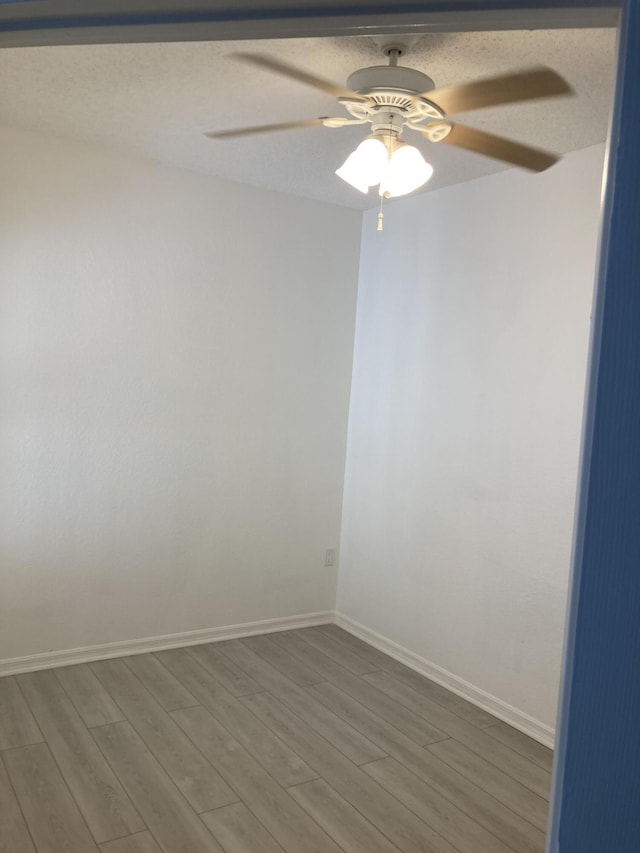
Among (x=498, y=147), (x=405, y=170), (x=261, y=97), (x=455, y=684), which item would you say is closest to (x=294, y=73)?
(x=405, y=170)

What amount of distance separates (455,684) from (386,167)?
8.54 feet

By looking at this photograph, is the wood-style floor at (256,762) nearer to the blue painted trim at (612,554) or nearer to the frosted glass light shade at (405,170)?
the blue painted trim at (612,554)

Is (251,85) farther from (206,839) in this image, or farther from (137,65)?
(206,839)

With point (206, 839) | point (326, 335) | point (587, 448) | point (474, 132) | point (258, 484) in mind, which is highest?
point (474, 132)

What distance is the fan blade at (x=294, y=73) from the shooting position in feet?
7.06

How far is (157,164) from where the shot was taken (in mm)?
3760

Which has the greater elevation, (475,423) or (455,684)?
(475,423)

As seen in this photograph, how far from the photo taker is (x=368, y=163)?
2.29m

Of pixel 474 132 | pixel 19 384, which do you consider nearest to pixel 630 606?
pixel 474 132

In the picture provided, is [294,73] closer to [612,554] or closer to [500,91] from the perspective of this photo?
[500,91]

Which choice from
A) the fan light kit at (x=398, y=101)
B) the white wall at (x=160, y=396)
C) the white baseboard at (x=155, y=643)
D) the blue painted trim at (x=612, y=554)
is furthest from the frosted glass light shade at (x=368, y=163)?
the white baseboard at (x=155, y=643)

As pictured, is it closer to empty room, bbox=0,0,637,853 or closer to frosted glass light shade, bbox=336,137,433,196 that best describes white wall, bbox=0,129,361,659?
empty room, bbox=0,0,637,853

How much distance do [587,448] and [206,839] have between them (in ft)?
6.89

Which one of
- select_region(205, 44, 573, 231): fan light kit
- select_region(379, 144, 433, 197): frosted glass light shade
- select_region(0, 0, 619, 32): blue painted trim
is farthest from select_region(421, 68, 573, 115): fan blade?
select_region(0, 0, 619, 32): blue painted trim
